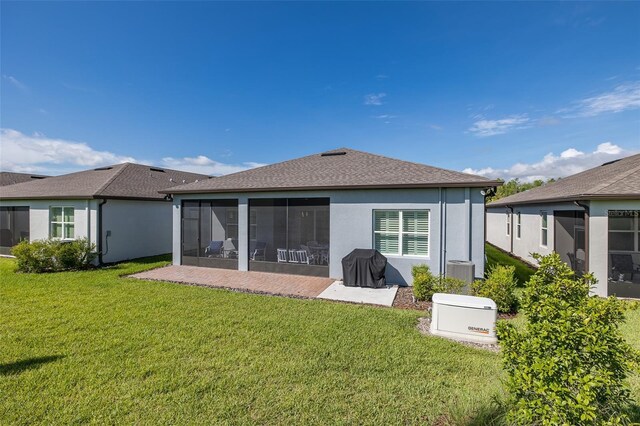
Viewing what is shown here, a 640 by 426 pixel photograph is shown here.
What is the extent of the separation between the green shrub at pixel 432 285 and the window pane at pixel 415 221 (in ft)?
5.86

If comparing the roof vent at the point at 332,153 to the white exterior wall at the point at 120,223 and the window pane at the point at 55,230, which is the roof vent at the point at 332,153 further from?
the window pane at the point at 55,230

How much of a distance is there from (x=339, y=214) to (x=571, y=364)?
26.0 feet

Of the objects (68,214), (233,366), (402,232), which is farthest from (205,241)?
(233,366)

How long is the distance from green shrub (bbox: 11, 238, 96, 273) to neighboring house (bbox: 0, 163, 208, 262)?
3.07 ft

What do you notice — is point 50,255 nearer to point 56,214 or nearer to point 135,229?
point 135,229

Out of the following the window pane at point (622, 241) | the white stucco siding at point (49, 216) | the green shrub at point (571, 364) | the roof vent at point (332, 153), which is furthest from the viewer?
the roof vent at point (332, 153)

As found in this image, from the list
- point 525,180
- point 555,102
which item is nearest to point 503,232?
point 555,102

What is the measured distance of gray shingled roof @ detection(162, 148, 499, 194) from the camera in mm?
8914

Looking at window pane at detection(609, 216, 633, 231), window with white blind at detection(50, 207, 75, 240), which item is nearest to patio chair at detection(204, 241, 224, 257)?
window with white blind at detection(50, 207, 75, 240)

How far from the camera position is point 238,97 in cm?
1639

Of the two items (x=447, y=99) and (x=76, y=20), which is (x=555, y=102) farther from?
(x=76, y=20)

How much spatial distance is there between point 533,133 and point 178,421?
20.3m

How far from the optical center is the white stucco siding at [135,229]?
12844 millimetres

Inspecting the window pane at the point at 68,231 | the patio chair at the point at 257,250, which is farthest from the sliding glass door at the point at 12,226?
the patio chair at the point at 257,250
